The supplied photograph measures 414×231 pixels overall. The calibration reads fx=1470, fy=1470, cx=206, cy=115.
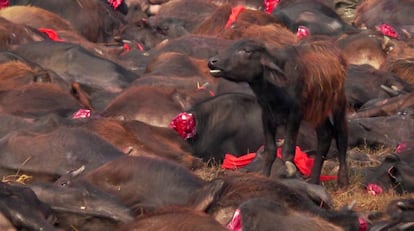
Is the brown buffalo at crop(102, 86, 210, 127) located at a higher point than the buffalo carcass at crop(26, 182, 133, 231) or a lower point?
lower

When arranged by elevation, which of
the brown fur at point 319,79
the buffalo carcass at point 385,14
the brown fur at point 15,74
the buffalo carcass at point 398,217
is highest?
the buffalo carcass at point 398,217

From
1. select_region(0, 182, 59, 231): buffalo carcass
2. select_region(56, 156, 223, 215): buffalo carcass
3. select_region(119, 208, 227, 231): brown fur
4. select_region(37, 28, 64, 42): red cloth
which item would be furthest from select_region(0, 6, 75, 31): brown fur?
select_region(119, 208, 227, 231): brown fur

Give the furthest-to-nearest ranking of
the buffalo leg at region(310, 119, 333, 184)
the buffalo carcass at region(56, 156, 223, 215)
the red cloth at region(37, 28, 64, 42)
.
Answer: the red cloth at region(37, 28, 64, 42) < the buffalo leg at region(310, 119, 333, 184) < the buffalo carcass at region(56, 156, 223, 215)

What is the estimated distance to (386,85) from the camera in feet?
45.6

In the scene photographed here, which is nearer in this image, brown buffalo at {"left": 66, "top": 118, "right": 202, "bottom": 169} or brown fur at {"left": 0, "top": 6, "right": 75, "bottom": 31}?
brown buffalo at {"left": 66, "top": 118, "right": 202, "bottom": 169}

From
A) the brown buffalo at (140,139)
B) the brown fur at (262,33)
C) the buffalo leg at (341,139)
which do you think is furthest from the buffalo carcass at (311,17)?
the buffalo leg at (341,139)

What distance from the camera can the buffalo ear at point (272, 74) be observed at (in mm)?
9352

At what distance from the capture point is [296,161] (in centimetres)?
1003

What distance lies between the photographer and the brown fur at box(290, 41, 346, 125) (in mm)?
9414

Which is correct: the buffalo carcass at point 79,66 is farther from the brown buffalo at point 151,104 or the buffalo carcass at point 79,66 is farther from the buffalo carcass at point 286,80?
the buffalo carcass at point 286,80

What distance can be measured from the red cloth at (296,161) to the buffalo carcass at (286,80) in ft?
0.88

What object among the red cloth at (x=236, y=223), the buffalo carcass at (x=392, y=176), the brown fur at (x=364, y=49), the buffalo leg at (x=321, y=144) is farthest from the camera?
the brown fur at (x=364, y=49)

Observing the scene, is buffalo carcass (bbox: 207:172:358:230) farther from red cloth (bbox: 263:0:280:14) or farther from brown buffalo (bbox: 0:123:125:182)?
Result: red cloth (bbox: 263:0:280:14)

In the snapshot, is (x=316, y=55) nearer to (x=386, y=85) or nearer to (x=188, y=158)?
(x=188, y=158)
